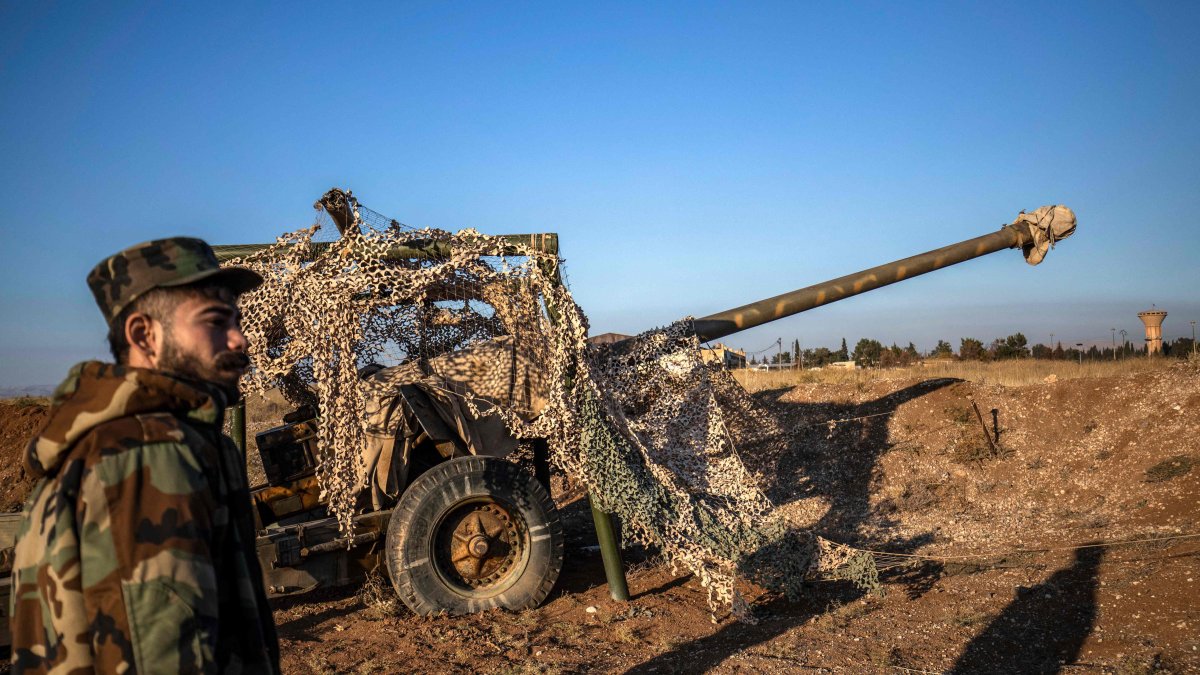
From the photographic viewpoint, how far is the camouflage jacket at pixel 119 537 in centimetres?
164

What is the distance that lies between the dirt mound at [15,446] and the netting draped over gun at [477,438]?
8.10 meters

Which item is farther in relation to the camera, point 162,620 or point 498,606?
point 498,606

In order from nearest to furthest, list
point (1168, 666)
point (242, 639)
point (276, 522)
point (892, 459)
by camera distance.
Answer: point (242, 639) → point (1168, 666) → point (276, 522) → point (892, 459)

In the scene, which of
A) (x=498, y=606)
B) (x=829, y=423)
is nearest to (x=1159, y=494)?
(x=829, y=423)

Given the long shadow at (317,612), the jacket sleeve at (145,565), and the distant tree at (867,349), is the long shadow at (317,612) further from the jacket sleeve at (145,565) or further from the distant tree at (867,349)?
the distant tree at (867,349)

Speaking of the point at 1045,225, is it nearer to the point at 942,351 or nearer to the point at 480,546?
the point at 480,546

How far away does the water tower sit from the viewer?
1973 centimetres

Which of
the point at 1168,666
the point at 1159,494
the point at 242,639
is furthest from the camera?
the point at 1159,494

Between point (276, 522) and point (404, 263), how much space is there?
2.41 metres

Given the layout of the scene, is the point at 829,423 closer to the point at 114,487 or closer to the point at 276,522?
the point at 276,522

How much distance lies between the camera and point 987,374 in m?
15.8

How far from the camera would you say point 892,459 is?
1131cm

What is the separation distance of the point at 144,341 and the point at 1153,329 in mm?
22911

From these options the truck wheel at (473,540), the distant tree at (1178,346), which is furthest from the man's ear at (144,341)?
the distant tree at (1178,346)
